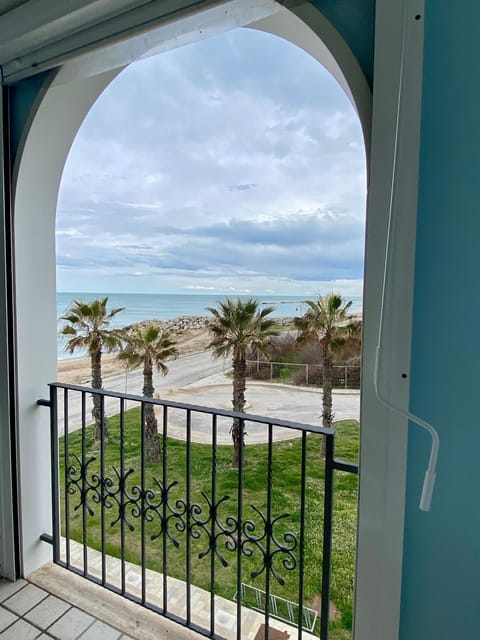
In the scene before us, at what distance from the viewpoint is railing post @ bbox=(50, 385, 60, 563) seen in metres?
1.49

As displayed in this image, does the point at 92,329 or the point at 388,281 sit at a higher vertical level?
the point at 388,281

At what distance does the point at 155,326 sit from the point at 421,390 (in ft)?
17.9

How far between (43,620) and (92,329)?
456 cm

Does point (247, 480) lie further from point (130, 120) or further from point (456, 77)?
point (130, 120)

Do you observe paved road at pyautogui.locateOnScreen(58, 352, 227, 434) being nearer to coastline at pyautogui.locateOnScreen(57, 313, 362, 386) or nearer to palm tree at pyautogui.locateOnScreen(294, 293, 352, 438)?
coastline at pyautogui.locateOnScreen(57, 313, 362, 386)

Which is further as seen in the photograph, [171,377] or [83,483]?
[171,377]

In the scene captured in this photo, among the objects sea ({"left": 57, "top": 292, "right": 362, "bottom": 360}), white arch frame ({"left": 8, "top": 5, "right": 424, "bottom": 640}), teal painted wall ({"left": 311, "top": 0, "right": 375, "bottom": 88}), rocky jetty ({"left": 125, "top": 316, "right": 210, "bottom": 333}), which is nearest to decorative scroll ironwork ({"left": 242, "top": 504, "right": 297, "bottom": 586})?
white arch frame ({"left": 8, "top": 5, "right": 424, "bottom": 640})

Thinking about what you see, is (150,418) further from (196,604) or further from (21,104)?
(21,104)

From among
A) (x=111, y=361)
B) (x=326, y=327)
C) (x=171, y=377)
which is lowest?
(x=171, y=377)

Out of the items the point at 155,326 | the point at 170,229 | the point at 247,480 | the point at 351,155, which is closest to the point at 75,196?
the point at 170,229

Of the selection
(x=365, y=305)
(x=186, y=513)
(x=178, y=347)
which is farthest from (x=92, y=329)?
(x=365, y=305)

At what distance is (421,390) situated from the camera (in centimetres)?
75

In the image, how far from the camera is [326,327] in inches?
210

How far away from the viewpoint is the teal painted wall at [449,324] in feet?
2.30
